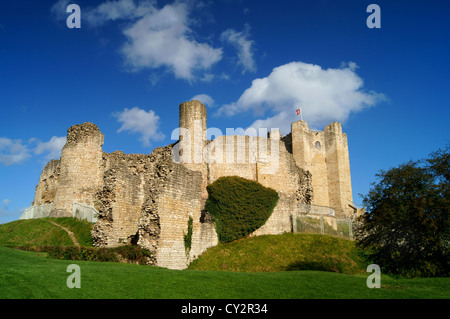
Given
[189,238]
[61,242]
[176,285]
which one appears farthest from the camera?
[61,242]

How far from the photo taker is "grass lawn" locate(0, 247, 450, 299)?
9.41m

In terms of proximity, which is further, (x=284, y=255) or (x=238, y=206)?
(x=238, y=206)

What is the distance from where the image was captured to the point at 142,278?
447 inches

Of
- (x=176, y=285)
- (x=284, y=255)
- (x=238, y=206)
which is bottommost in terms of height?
(x=176, y=285)

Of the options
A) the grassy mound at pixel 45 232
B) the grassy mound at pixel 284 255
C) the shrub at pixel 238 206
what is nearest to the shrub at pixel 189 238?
the grassy mound at pixel 284 255

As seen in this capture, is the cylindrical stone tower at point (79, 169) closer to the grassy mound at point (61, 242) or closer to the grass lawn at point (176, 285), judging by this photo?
the grassy mound at point (61, 242)

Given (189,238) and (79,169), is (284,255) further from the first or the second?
(79,169)

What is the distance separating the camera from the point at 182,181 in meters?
19.8

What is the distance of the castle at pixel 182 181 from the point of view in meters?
18.9

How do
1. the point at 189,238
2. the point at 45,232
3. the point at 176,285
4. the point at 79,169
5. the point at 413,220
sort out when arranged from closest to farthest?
the point at 176,285
the point at 413,220
the point at 189,238
the point at 45,232
the point at 79,169

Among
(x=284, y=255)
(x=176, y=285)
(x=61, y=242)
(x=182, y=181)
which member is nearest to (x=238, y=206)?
(x=284, y=255)

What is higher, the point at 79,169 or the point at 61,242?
the point at 79,169

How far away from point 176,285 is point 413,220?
9418 millimetres
